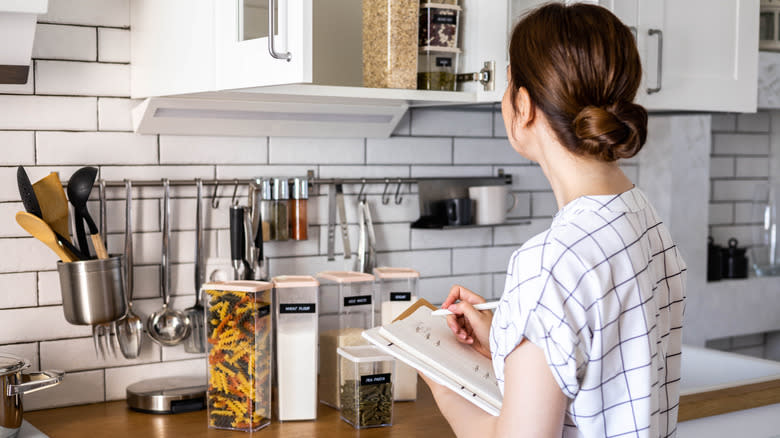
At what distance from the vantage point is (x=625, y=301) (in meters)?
0.97

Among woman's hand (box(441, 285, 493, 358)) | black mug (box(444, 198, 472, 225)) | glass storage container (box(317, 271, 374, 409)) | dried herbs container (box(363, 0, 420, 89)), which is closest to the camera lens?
woman's hand (box(441, 285, 493, 358))

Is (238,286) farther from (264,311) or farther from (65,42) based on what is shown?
(65,42)

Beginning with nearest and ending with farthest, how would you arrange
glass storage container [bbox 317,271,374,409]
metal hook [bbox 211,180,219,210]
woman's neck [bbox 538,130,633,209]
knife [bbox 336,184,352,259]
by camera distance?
woman's neck [bbox 538,130,633,209], glass storage container [bbox 317,271,374,409], metal hook [bbox 211,180,219,210], knife [bbox 336,184,352,259]

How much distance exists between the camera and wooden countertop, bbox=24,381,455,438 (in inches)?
60.4

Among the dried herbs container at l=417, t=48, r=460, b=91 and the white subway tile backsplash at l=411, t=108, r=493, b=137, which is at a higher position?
the dried herbs container at l=417, t=48, r=460, b=91

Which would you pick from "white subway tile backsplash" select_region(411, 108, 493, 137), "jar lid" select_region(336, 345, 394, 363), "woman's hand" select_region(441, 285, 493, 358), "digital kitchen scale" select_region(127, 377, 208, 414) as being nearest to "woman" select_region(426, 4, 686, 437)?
"woman's hand" select_region(441, 285, 493, 358)

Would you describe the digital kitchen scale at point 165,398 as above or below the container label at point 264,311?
below

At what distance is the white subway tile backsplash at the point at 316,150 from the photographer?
1.90 meters

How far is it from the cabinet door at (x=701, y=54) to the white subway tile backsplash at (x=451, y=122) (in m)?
0.48

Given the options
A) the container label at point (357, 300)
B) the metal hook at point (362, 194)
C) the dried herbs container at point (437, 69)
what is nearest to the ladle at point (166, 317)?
the container label at point (357, 300)

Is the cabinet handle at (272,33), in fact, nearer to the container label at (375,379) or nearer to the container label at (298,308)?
the container label at (298,308)

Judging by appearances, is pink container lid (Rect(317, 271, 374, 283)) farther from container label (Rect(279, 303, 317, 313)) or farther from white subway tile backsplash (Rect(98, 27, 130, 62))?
white subway tile backsplash (Rect(98, 27, 130, 62))

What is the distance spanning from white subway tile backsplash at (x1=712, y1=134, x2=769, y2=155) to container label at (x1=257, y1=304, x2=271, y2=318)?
1.82 metres

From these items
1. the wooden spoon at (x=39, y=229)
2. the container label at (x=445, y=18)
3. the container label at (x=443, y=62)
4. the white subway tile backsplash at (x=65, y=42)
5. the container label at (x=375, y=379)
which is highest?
the container label at (x=445, y=18)
